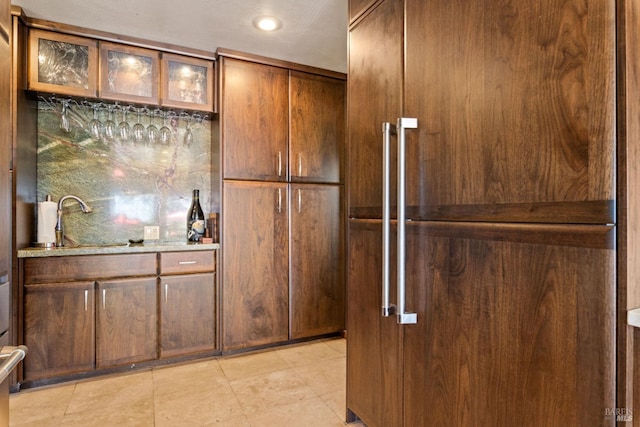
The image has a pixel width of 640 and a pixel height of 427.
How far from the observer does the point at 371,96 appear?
1.67 meters

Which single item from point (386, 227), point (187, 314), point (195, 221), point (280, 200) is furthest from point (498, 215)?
point (195, 221)

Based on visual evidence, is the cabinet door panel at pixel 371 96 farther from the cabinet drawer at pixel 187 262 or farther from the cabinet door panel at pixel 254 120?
the cabinet drawer at pixel 187 262

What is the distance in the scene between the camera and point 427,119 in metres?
1.32

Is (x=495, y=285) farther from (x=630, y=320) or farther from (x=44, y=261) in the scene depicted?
(x=44, y=261)

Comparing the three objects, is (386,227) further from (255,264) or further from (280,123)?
(280,123)

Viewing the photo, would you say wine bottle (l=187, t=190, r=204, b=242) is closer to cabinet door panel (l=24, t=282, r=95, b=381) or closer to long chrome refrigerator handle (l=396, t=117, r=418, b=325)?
cabinet door panel (l=24, t=282, r=95, b=381)

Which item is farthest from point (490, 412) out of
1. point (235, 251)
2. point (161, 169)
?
point (161, 169)

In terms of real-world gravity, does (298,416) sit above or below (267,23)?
below

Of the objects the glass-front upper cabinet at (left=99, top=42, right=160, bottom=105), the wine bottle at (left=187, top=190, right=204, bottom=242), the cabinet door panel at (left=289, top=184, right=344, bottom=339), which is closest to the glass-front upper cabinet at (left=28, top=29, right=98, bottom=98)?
the glass-front upper cabinet at (left=99, top=42, right=160, bottom=105)

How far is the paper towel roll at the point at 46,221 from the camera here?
2441 mm

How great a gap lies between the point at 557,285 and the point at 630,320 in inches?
6.3

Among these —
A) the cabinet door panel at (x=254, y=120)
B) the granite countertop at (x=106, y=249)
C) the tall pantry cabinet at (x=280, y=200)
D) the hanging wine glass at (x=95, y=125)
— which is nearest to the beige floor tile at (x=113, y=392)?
the tall pantry cabinet at (x=280, y=200)

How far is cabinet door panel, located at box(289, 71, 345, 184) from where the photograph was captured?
301cm

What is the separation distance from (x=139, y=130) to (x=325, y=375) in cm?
233
